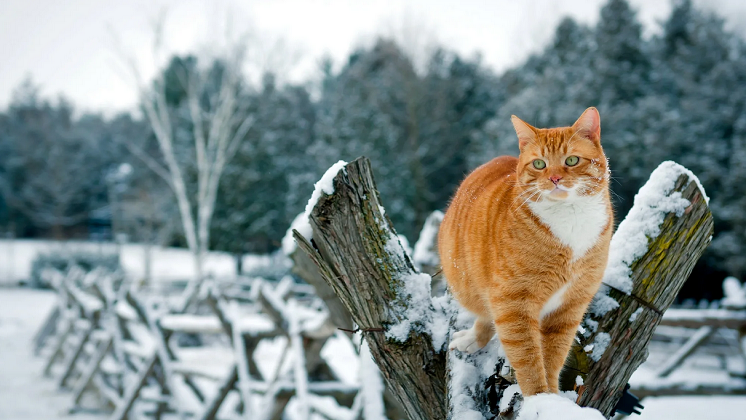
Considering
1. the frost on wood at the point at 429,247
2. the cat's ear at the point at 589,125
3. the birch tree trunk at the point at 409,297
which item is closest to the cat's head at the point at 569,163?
the cat's ear at the point at 589,125

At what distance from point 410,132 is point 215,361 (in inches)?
430

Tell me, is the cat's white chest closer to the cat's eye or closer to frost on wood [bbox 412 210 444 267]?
the cat's eye

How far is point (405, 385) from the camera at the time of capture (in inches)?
52.6

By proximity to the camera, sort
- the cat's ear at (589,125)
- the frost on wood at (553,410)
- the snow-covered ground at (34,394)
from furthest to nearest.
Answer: the snow-covered ground at (34,394) < the cat's ear at (589,125) < the frost on wood at (553,410)

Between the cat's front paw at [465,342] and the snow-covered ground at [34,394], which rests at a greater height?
the cat's front paw at [465,342]

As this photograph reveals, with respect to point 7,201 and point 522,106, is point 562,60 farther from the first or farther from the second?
point 7,201

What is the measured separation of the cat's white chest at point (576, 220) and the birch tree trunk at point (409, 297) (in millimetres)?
155

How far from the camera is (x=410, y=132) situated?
16234 mm

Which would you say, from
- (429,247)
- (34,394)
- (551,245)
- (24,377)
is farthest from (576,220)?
(24,377)

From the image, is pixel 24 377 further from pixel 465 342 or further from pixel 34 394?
pixel 465 342

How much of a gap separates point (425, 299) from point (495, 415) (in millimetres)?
349

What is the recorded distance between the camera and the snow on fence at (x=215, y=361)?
3752mm

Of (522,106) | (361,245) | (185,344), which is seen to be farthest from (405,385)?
(522,106)

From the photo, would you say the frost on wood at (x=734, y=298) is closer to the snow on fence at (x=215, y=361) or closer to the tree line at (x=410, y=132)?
the tree line at (x=410, y=132)
